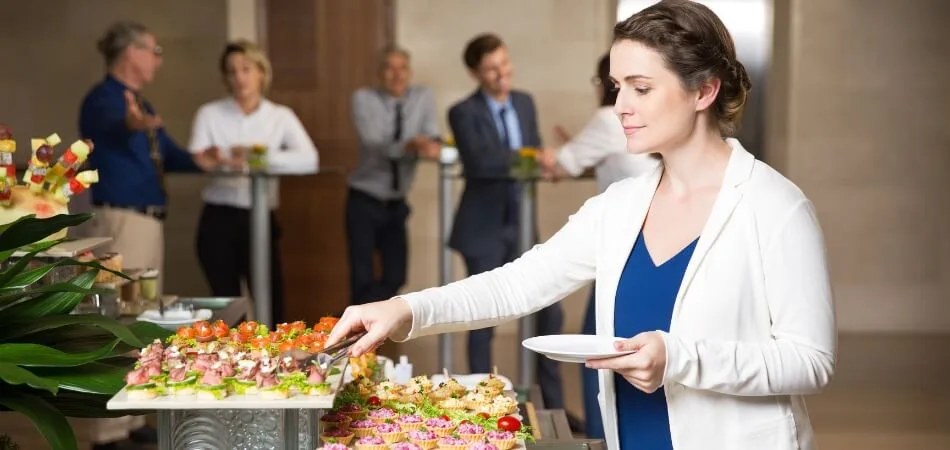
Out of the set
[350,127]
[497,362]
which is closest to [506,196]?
[497,362]

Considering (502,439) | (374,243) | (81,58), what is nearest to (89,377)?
(502,439)

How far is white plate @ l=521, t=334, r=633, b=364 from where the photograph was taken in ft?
6.12

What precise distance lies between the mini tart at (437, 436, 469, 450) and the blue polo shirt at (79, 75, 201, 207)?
3.58m

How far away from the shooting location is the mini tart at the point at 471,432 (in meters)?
2.12

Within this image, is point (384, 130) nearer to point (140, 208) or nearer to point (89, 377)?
point (140, 208)

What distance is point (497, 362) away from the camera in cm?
685

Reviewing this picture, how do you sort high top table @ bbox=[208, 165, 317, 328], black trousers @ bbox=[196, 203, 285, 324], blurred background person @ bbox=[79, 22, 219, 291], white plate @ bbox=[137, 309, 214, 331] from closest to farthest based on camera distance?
1. white plate @ bbox=[137, 309, 214, 331]
2. blurred background person @ bbox=[79, 22, 219, 291]
3. high top table @ bbox=[208, 165, 317, 328]
4. black trousers @ bbox=[196, 203, 285, 324]

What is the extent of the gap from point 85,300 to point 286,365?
134 cm

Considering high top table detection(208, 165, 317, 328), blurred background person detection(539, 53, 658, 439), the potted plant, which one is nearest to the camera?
the potted plant

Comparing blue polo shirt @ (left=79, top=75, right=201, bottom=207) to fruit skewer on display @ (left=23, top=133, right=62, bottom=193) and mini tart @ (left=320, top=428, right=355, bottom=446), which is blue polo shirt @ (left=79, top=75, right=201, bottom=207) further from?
mini tart @ (left=320, top=428, right=355, bottom=446)

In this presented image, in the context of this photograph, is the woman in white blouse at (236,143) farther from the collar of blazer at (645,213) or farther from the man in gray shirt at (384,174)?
the collar of blazer at (645,213)

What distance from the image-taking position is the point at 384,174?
22.9 ft

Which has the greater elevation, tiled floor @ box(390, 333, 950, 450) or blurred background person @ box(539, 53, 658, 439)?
blurred background person @ box(539, 53, 658, 439)

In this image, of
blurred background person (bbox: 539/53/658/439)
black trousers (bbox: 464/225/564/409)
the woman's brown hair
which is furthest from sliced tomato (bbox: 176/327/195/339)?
black trousers (bbox: 464/225/564/409)
